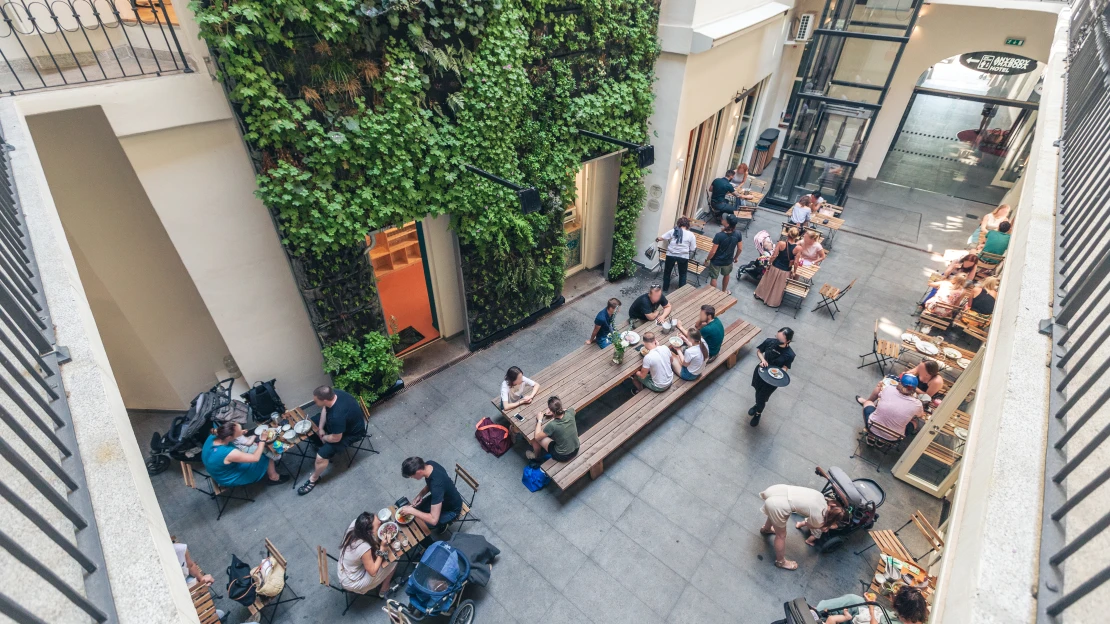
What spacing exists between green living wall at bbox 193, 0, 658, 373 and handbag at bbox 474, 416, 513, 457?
87.9 inches

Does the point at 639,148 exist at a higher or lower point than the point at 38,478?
lower

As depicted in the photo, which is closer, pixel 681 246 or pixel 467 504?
pixel 467 504

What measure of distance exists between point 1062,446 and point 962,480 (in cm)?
84

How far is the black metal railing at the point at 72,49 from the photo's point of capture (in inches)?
187

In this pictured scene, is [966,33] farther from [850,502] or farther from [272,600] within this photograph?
[272,600]

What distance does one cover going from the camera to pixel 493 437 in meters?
6.85

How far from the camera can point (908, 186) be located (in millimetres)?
15258

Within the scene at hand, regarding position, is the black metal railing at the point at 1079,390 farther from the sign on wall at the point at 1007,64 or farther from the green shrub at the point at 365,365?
the sign on wall at the point at 1007,64

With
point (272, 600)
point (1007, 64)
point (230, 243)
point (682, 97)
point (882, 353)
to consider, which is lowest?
point (272, 600)

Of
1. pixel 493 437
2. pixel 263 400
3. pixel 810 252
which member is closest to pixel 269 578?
pixel 263 400

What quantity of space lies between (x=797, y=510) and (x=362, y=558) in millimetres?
4696

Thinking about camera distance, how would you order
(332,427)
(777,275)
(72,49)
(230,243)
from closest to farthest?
(72,49) → (230,243) → (332,427) → (777,275)

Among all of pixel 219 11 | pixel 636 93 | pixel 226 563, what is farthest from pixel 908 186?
pixel 226 563

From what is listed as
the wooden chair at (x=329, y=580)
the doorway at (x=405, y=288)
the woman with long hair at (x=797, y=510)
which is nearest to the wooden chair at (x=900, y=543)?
the woman with long hair at (x=797, y=510)
